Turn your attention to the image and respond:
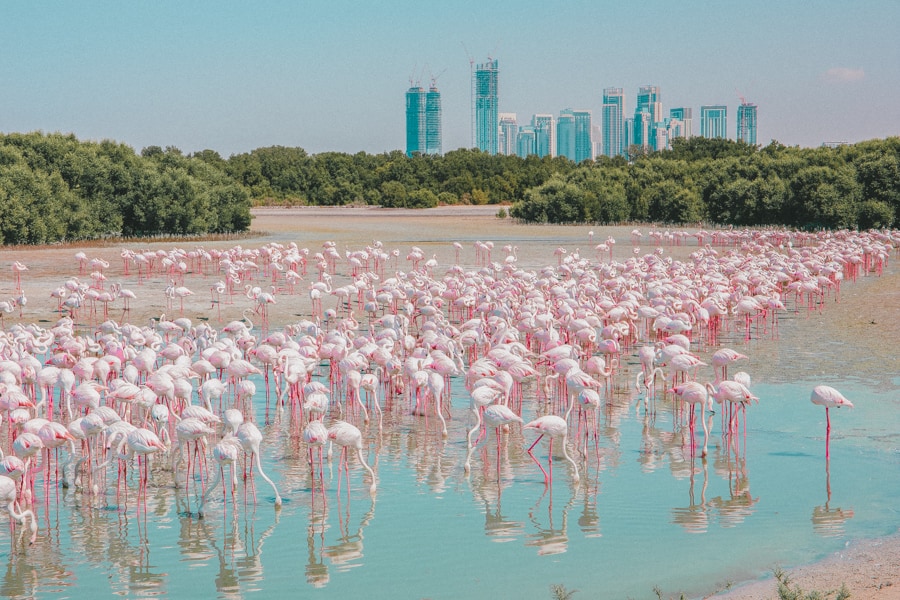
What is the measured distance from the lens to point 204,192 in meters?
46.3

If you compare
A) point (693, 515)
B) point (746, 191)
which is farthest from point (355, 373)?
point (746, 191)

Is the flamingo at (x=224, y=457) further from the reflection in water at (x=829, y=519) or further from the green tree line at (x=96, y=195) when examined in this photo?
the green tree line at (x=96, y=195)

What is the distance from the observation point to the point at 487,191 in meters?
88.0

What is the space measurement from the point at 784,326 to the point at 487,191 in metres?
68.6

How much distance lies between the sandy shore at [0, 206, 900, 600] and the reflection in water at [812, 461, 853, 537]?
37 cm

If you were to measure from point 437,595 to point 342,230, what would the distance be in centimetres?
4538

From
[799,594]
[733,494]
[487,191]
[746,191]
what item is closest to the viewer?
[799,594]

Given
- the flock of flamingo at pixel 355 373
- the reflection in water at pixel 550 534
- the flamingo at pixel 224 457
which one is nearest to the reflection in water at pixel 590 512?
the reflection in water at pixel 550 534

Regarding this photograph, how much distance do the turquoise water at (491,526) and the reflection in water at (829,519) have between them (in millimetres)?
25

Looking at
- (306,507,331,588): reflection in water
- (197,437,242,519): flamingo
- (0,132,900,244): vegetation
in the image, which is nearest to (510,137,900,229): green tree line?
(0,132,900,244): vegetation

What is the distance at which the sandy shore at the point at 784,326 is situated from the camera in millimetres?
7730

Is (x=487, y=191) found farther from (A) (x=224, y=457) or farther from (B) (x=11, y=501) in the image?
(B) (x=11, y=501)

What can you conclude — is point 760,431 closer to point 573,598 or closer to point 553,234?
point 573,598

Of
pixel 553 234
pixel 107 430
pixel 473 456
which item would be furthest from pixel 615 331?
pixel 553 234
